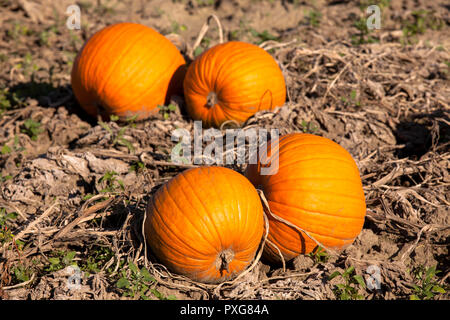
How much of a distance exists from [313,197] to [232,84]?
5.55 ft

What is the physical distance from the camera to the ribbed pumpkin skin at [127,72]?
4.88 meters

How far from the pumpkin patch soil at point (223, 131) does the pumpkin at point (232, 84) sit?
0.17 metres

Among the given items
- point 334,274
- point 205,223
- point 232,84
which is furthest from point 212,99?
point 334,274

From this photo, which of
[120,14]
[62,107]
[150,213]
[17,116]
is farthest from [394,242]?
[120,14]

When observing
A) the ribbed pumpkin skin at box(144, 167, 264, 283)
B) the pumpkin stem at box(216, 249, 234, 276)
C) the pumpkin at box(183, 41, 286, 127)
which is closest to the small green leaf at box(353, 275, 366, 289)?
the ribbed pumpkin skin at box(144, 167, 264, 283)

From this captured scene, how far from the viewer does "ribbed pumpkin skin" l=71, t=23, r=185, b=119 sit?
16.0ft

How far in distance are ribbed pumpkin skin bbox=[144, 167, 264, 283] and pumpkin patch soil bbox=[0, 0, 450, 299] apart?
0.18 metres

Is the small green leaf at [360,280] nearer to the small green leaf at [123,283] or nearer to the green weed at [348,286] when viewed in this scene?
the green weed at [348,286]

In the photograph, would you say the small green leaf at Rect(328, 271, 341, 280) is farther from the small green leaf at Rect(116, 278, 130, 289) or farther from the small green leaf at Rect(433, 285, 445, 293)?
the small green leaf at Rect(116, 278, 130, 289)

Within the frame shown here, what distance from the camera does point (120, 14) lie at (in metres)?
7.80

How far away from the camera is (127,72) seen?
4.86 m

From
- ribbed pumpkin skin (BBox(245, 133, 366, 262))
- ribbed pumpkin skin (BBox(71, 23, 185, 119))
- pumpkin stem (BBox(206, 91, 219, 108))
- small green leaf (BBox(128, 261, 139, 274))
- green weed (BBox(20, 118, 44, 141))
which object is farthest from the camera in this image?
green weed (BBox(20, 118, 44, 141))

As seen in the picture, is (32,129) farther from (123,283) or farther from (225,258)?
(225,258)

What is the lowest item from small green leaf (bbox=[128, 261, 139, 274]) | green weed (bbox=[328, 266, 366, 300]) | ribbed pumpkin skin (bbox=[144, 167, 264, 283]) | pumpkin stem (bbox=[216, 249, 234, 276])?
green weed (bbox=[328, 266, 366, 300])
